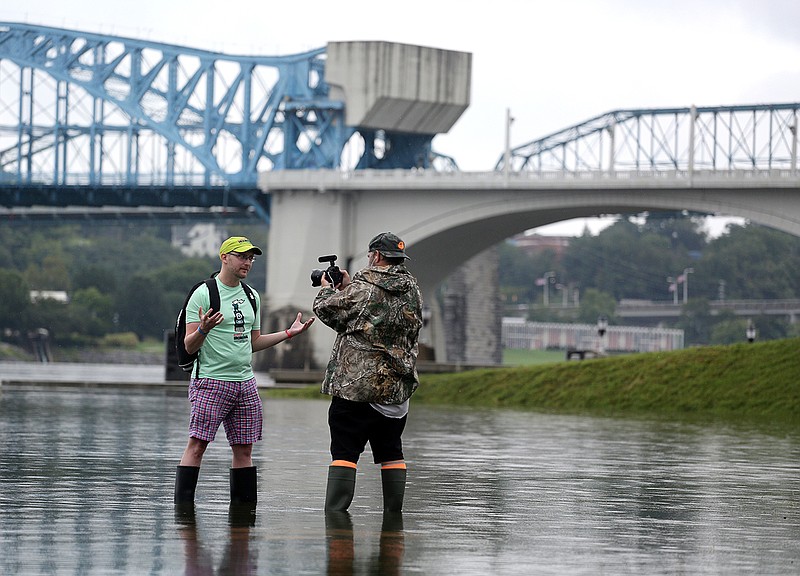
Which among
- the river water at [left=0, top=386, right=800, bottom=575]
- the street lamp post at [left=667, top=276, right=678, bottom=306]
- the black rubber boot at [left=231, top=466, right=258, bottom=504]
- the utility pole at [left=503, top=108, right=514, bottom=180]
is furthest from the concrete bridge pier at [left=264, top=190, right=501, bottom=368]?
the street lamp post at [left=667, top=276, right=678, bottom=306]

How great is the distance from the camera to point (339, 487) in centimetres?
920

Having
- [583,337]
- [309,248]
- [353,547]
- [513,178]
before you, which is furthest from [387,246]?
[583,337]

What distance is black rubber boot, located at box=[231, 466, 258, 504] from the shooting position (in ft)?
31.7

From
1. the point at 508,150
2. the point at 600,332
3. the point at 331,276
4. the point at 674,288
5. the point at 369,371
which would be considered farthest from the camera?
the point at 674,288

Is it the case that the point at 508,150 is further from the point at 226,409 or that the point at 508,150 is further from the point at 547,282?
the point at 547,282

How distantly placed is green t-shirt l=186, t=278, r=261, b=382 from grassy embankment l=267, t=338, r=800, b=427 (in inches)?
661

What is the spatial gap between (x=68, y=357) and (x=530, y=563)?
97075 millimetres

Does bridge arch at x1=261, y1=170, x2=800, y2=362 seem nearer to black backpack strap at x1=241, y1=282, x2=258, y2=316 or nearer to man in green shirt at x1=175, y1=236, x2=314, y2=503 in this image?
black backpack strap at x1=241, y1=282, x2=258, y2=316

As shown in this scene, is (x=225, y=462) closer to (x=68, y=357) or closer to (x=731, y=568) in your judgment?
(x=731, y=568)

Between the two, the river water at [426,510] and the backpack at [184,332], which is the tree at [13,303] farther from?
the backpack at [184,332]

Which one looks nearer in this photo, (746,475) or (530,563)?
(530,563)

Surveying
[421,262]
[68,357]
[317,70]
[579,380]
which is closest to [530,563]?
[579,380]

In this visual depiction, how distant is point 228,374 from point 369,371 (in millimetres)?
934

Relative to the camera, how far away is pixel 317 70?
7794 cm
